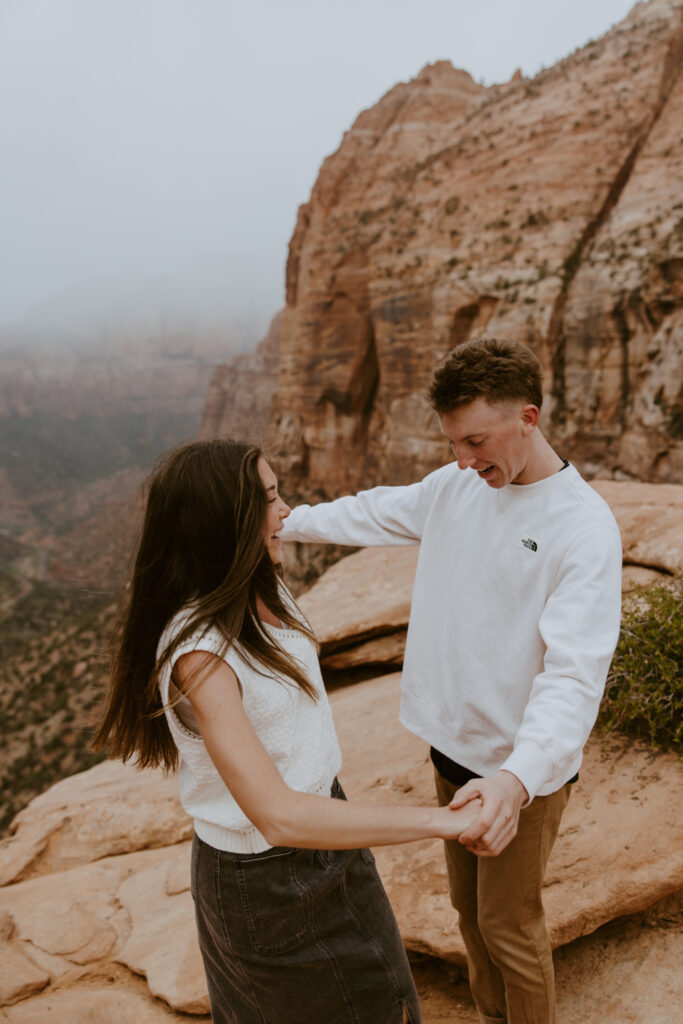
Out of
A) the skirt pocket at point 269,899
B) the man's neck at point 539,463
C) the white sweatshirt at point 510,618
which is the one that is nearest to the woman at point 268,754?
Result: the skirt pocket at point 269,899

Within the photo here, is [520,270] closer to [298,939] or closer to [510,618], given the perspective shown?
[510,618]

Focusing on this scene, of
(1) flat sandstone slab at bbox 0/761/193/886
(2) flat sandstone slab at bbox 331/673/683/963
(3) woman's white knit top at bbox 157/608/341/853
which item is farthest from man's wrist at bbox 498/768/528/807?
(1) flat sandstone slab at bbox 0/761/193/886

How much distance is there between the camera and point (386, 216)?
1227 inches


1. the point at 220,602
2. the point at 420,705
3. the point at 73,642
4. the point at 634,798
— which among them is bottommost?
the point at 73,642

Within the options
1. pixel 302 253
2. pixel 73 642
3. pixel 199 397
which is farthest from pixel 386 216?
pixel 199 397

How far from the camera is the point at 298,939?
64.4 inches

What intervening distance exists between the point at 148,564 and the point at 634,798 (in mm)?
2781

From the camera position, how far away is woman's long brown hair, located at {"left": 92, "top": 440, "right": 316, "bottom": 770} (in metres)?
1.62

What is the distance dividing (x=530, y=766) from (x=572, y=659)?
303 mm

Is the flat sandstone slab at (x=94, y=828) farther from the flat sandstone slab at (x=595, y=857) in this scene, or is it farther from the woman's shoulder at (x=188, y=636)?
the woman's shoulder at (x=188, y=636)

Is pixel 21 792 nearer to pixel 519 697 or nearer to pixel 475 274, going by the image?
pixel 519 697

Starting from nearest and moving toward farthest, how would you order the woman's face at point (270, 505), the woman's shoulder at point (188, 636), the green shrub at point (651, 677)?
the woman's shoulder at point (188, 636) < the woman's face at point (270, 505) < the green shrub at point (651, 677)

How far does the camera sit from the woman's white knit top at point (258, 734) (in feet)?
5.05

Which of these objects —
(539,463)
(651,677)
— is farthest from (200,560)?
(651,677)
